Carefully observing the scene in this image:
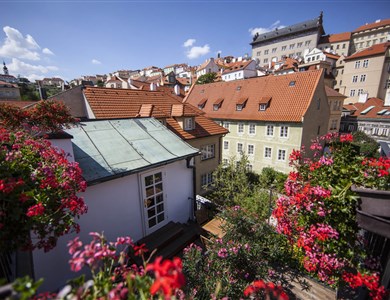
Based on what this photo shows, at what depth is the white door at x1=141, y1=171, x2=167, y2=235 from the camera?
20.9 ft

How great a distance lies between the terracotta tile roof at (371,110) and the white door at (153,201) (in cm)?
3750

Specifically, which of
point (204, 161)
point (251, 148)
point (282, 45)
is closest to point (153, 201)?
point (204, 161)

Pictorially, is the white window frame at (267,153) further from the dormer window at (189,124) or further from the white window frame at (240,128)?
the dormer window at (189,124)

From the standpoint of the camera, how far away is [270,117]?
2023cm

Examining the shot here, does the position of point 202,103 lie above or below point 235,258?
above

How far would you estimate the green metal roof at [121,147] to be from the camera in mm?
5411

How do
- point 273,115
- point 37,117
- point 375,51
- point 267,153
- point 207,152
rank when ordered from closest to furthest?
point 37,117 < point 207,152 < point 273,115 < point 267,153 < point 375,51

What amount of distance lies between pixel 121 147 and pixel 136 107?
805 centimetres

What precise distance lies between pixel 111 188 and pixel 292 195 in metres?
4.78

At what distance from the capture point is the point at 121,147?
6.42m

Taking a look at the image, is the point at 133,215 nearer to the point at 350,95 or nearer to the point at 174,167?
the point at 174,167

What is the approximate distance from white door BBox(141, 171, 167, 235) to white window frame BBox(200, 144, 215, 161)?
316 inches

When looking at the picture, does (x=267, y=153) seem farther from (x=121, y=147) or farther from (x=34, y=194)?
(x=34, y=194)

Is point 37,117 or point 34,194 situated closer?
point 34,194
